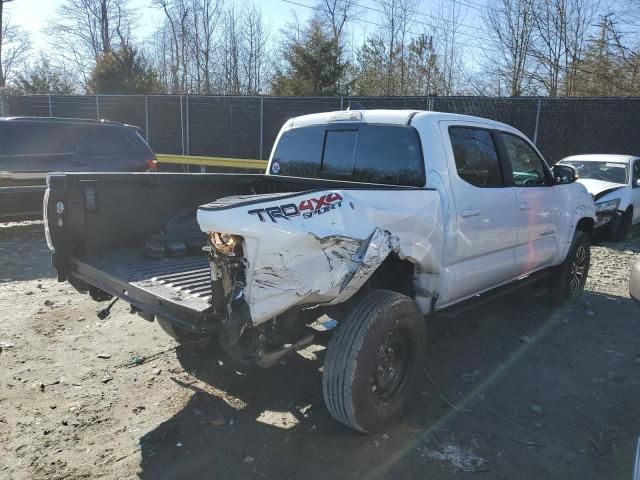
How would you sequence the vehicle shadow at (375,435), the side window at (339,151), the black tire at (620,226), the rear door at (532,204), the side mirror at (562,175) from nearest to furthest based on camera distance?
the vehicle shadow at (375,435), the side window at (339,151), the rear door at (532,204), the side mirror at (562,175), the black tire at (620,226)

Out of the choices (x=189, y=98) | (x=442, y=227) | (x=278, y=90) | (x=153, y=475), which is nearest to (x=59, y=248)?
(x=153, y=475)

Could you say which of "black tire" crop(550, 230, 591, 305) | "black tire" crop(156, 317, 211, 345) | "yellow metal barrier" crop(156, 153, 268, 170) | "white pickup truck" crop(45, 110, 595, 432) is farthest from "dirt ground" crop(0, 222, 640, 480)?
"yellow metal barrier" crop(156, 153, 268, 170)

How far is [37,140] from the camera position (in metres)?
8.68

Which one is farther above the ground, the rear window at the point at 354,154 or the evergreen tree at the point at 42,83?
the evergreen tree at the point at 42,83

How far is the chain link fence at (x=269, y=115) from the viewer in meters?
13.1

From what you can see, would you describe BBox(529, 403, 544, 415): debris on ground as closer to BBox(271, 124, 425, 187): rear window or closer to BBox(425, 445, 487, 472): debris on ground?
BBox(425, 445, 487, 472): debris on ground

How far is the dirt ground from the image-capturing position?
291cm

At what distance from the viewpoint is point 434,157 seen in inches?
147

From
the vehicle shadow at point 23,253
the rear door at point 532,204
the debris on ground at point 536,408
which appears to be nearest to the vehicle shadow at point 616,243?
the rear door at point 532,204

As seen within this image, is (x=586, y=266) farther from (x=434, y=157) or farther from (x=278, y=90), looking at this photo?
(x=278, y=90)

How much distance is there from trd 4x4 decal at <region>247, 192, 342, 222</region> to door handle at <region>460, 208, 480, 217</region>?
133 cm

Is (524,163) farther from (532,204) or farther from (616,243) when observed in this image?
(616,243)

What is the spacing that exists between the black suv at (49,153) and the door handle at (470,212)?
7.10 metres

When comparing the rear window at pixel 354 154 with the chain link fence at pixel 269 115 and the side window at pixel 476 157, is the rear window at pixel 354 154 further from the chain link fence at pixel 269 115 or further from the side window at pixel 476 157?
the chain link fence at pixel 269 115
